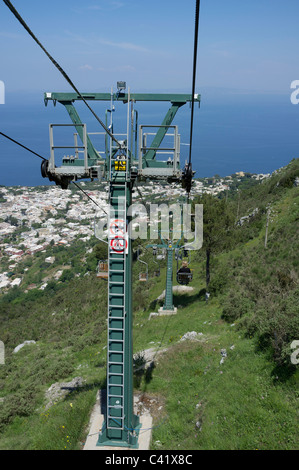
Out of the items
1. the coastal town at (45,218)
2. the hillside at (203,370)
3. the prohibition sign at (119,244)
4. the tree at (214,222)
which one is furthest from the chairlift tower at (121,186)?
the coastal town at (45,218)

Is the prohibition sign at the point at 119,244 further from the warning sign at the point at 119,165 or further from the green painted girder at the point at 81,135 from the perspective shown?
the green painted girder at the point at 81,135

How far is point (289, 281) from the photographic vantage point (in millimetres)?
14703

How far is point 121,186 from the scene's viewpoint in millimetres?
7805

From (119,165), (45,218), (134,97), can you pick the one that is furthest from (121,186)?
(45,218)

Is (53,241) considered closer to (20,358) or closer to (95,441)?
(20,358)

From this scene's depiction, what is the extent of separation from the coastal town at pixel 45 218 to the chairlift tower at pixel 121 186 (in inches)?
1871

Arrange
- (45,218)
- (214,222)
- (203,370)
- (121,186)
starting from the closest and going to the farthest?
(121,186), (203,370), (214,222), (45,218)

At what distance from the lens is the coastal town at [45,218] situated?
7256cm

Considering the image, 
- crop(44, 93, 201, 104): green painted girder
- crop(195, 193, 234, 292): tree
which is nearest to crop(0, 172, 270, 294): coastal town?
crop(195, 193, 234, 292): tree

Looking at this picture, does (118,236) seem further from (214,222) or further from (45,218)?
(45,218)

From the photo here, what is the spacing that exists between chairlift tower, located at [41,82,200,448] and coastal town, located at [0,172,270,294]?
1871 inches

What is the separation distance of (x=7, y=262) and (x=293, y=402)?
230 feet

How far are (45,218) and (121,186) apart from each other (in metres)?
97.8

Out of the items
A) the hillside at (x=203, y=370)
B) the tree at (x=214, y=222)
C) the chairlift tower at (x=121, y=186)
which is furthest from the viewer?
the tree at (x=214, y=222)
